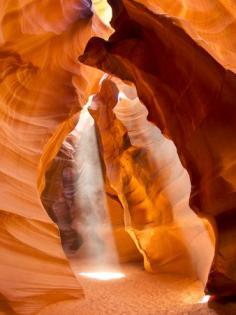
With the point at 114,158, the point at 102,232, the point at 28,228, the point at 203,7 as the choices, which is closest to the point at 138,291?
the point at 28,228

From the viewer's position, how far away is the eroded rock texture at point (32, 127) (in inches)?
106

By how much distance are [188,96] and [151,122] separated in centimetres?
75

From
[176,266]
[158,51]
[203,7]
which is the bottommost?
[176,266]

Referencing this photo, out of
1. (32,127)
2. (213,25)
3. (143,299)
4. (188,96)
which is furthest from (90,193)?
(213,25)

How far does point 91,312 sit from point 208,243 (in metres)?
1.54

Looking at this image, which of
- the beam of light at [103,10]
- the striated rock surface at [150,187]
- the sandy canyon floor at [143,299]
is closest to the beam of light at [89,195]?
the striated rock surface at [150,187]

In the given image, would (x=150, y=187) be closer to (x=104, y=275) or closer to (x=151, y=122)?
(x=104, y=275)

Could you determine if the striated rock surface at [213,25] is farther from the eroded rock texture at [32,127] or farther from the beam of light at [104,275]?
the beam of light at [104,275]

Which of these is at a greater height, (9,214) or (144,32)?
(144,32)

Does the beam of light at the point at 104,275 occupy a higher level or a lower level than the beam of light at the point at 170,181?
lower

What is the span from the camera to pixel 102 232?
256 inches

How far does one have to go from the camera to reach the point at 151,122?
362 cm

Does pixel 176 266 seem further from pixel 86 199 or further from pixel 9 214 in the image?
pixel 86 199

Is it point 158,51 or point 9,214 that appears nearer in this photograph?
point 9,214
